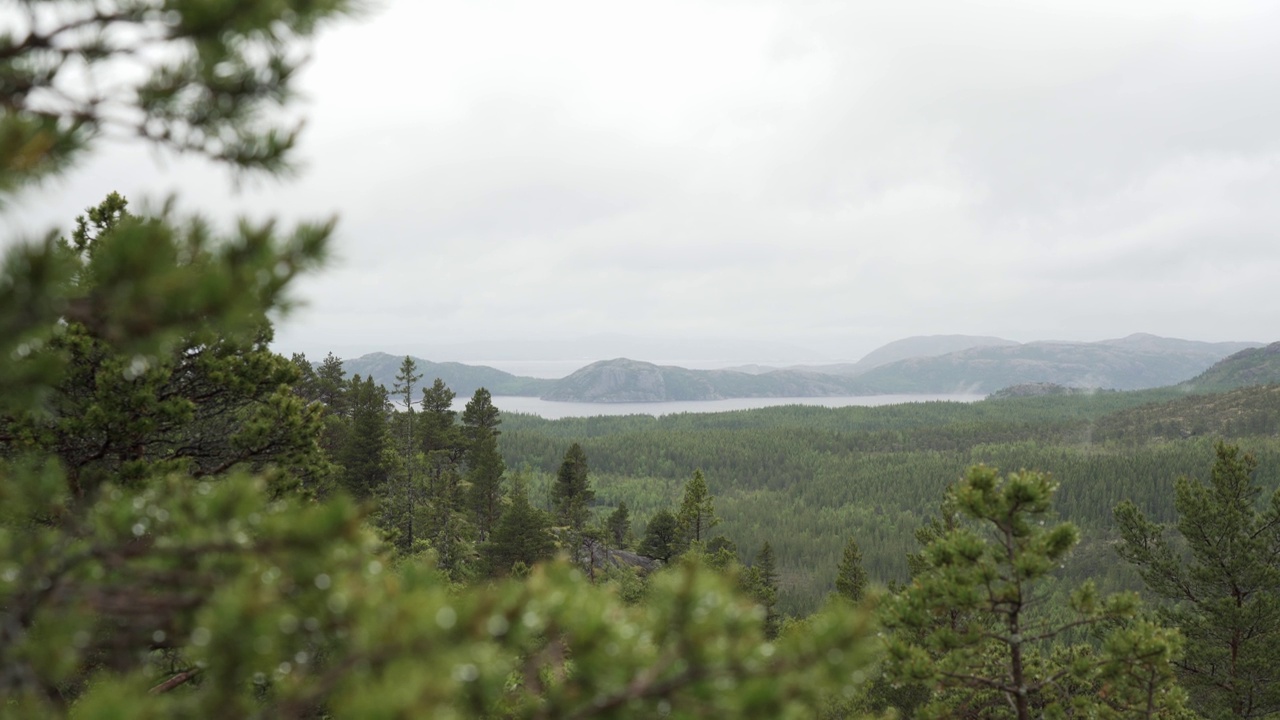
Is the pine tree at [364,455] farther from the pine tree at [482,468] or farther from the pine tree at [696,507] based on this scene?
the pine tree at [696,507]

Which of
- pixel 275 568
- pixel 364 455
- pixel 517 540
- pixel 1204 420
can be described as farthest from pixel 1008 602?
pixel 1204 420

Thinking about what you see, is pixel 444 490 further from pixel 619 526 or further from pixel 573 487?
pixel 619 526

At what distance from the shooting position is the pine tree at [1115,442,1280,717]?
62.2ft

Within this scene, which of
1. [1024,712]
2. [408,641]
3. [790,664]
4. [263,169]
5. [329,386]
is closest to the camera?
[408,641]

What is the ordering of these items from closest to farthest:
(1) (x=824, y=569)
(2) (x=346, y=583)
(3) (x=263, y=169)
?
(2) (x=346, y=583), (3) (x=263, y=169), (1) (x=824, y=569)

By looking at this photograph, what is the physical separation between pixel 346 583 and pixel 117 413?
8.52m

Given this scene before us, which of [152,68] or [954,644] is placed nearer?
[152,68]

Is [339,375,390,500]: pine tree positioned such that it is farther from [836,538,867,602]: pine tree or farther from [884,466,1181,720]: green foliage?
[836,538,867,602]: pine tree

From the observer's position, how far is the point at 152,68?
3129 mm

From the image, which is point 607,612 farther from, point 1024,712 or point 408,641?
point 1024,712

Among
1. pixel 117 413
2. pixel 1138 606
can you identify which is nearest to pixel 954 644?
pixel 1138 606

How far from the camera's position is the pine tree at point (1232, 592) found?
62.2ft

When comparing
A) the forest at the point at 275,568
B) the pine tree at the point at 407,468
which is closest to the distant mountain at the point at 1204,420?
the forest at the point at 275,568

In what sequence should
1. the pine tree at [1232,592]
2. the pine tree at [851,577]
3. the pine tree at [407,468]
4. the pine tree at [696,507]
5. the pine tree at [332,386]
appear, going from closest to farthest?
the pine tree at [1232,592] → the pine tree at [851,577] → the pine tree at [407,468] → the pine tree at [696,507] → the pine tree at [332,386]
